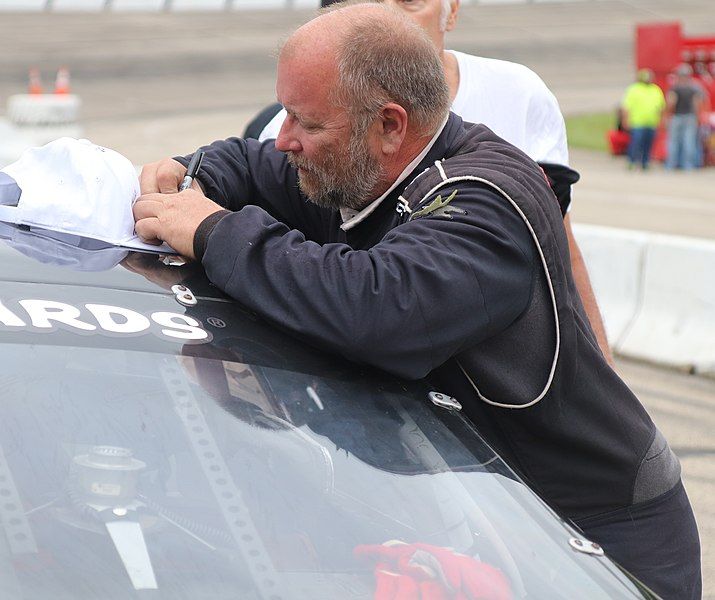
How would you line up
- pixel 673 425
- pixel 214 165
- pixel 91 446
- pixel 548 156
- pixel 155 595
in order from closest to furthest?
pixel 155 595, pixel 91 446, pixel 214 165, pixel 548 156, pixel 673 425

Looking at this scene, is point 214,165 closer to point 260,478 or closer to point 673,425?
point 260,478

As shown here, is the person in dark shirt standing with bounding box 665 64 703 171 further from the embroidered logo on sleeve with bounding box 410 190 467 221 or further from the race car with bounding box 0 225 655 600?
the race car with bounding box 0 225 655 600

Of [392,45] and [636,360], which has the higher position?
[392,45]

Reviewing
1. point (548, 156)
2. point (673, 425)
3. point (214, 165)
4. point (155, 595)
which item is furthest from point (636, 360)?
point (155, 595)

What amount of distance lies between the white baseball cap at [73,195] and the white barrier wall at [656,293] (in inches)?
211

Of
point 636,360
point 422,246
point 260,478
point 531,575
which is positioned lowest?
point 636,360

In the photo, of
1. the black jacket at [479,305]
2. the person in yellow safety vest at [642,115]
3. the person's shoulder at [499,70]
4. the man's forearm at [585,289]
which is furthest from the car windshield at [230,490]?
the person in yellow safety vest at [642,115]

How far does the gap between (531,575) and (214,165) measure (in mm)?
1254

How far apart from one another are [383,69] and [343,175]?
221 mm

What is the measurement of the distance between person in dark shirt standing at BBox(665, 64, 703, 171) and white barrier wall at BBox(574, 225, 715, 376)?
1210cm

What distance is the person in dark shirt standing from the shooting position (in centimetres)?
1888

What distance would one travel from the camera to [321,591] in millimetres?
1626

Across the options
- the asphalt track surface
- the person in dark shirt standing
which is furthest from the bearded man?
the person in dark shirt standing

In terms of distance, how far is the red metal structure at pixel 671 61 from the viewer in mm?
20266
